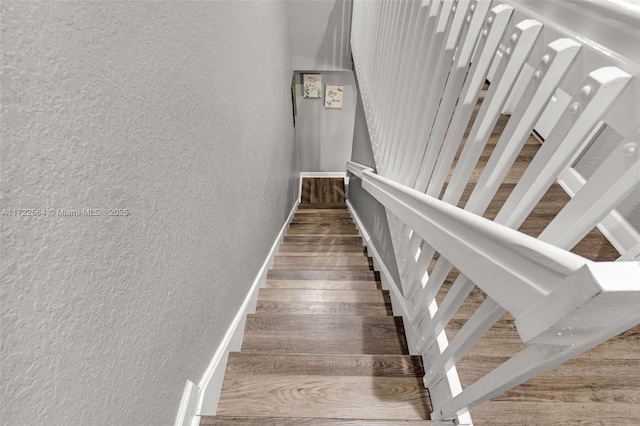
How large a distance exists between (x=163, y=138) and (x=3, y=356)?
56cm

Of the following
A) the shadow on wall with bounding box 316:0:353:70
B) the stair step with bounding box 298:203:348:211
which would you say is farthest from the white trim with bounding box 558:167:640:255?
the stair step with bounding box 298:203:348:211

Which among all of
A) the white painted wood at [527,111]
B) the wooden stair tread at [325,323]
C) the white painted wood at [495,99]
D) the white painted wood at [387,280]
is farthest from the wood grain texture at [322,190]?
the white painted wood at [527,111]

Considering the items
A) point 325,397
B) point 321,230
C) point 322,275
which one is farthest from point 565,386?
point 321,230

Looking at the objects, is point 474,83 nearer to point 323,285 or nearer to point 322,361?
point 322,361

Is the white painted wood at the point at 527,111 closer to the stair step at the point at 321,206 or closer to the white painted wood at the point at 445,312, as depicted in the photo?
the white painted wood at the point at 445,312

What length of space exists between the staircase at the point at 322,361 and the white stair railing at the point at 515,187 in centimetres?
16

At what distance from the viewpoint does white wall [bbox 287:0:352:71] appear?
12.6ft

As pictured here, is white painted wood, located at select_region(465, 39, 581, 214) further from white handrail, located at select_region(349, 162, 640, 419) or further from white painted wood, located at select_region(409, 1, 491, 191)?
white painted wood, located at select_region(409, 1, 491, 191)

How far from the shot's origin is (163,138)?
82 cm

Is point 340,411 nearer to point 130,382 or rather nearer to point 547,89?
point 130,382

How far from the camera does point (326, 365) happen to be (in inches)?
53.6

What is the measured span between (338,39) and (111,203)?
428cm

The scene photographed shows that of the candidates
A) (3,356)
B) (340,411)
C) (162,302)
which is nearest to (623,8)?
(3,356)

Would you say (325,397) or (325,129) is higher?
(325,397)
